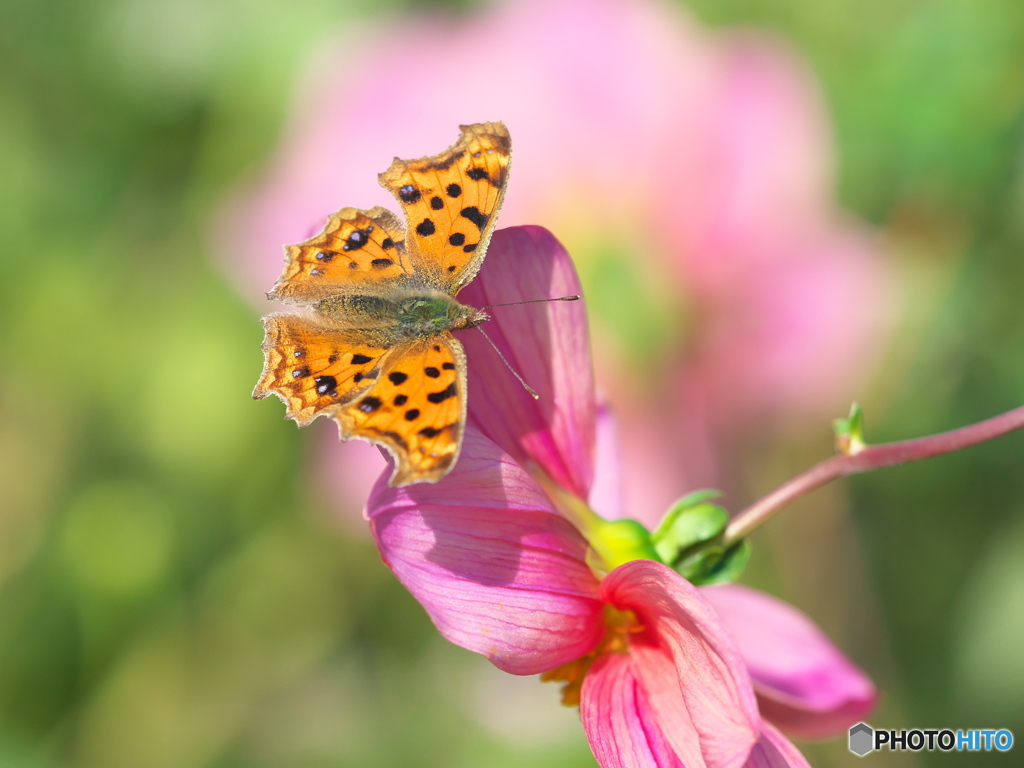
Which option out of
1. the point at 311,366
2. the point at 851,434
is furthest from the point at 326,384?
the point at 851,434

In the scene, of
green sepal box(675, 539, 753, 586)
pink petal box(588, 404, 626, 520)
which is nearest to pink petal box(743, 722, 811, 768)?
green sepal box(675, 539, 753, 586)

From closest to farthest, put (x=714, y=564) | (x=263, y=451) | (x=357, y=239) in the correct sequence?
(x=714, y=564), (x=357, y=239), (x=263, y=451)

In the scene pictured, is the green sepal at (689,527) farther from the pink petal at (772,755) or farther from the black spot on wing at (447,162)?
the black spot on wing at (447,162)

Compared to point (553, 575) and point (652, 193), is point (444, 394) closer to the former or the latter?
point (553, 575)

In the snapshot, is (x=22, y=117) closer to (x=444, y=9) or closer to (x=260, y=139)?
(x=260, y=139)

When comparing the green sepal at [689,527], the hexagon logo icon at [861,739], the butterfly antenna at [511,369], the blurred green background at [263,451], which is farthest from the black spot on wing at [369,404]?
the blurred green background at [263,451]

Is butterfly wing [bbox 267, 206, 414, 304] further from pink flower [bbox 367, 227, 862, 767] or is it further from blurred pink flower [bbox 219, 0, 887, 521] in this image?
blurred pink flower [bbox 219, 0, 887, 521]

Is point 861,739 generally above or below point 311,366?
below
